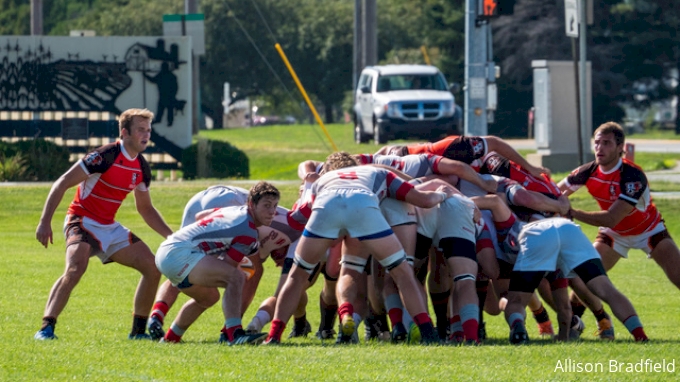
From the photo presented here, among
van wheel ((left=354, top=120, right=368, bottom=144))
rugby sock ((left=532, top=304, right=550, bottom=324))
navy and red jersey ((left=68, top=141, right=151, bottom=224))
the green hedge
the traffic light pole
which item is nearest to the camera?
navy and red jersey ((left=68, top=141, right=151, bottom=224))

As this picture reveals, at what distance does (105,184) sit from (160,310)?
1186mm

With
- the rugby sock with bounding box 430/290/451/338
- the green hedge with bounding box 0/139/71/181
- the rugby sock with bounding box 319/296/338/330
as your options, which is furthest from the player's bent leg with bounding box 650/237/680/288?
the green hedge with bounding box 0/139/71/181

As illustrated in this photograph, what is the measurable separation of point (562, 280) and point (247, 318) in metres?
3.49

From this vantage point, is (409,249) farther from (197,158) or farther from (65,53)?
(65,53)

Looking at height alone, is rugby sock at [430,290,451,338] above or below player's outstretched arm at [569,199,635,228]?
below

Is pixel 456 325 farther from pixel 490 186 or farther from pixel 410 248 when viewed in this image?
pixel 490 186

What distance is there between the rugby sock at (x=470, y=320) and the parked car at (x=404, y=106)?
23.7m

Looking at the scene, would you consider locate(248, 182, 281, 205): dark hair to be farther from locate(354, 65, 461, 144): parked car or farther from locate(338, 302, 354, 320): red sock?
locate(354, 65, 461, 144): parked car

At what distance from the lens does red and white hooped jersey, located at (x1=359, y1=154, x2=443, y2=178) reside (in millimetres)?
10383

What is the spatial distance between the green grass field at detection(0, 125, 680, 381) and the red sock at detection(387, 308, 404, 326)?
1.44ft

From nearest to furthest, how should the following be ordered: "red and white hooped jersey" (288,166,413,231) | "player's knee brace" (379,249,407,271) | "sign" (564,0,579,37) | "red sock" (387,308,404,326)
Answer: "player's knee brace" (379,249,407,271), "red and white hooped jersey" (288,166,413,231), "red sock" (387,308,404,326), "sign" (564,0,579,37)

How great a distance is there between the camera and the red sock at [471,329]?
924cm

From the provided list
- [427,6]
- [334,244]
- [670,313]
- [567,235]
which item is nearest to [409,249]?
[334,244]

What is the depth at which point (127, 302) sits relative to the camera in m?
12.8
